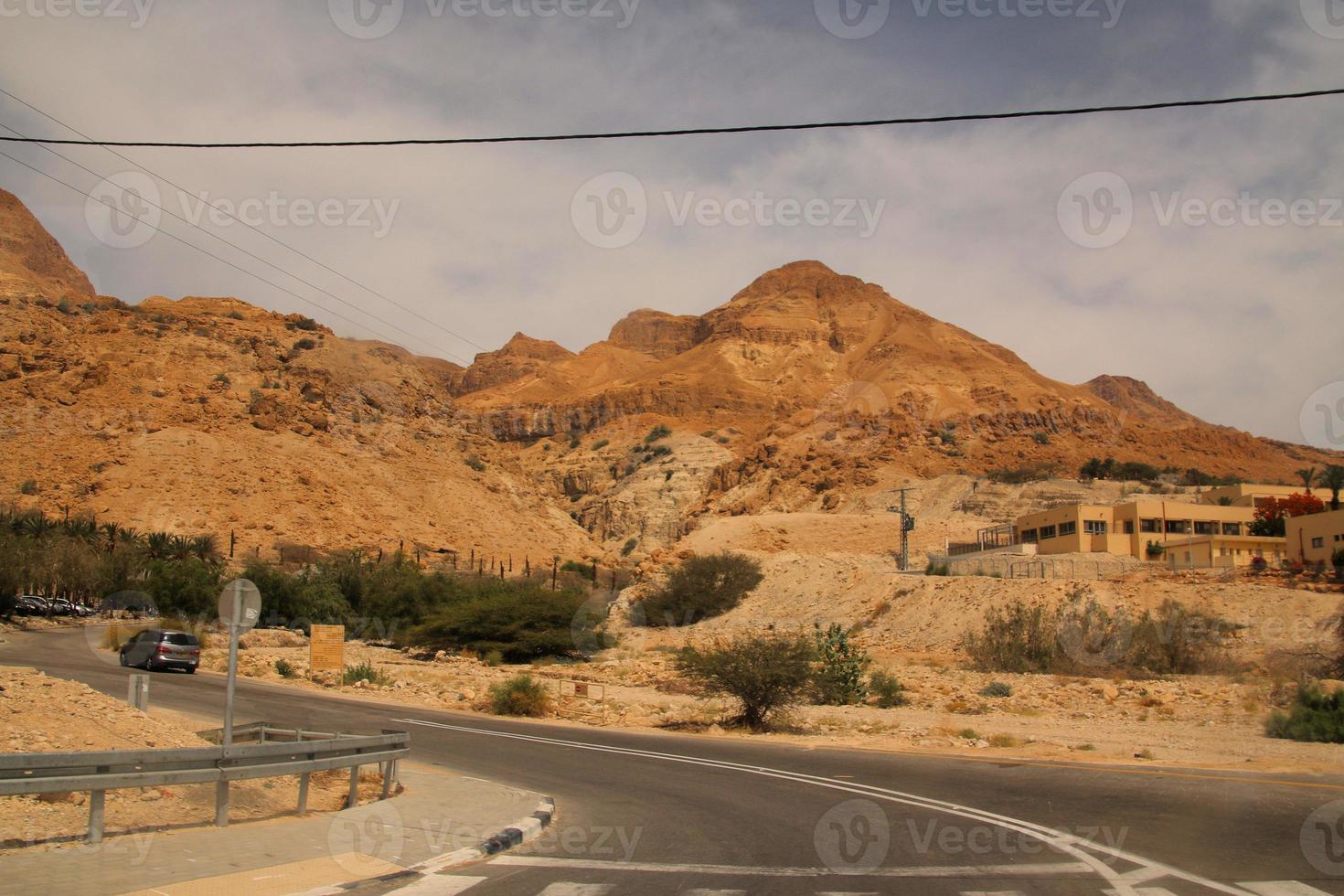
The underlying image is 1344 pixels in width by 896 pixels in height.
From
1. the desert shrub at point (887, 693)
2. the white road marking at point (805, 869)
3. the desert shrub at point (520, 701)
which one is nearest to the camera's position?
the white road marking at point (805, 869)

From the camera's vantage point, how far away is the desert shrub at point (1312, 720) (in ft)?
65.3

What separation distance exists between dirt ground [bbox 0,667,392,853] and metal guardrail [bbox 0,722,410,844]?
38cm

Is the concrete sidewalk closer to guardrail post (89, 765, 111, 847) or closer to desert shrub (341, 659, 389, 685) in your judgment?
guardrail post (89, 765, 111, 847)

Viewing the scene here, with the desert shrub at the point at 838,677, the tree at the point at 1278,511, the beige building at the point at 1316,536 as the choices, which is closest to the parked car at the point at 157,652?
the desert shrub at the point at 838,677

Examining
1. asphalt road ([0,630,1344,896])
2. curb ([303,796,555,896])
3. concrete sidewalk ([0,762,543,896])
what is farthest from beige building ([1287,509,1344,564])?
concrete sidewalk ([0,762,543,896])

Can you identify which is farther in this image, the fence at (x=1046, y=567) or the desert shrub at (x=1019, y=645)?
the fence at (x=1046, y=567)

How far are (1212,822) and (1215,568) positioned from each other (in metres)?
44.0

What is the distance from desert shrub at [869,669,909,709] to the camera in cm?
2906

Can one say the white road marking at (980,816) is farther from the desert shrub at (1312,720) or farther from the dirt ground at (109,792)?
the desert shrub at (1312,720)

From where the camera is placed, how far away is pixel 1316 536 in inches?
2080

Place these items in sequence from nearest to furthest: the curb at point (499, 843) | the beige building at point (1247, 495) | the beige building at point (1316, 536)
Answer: the curb at point (499, 843) → the beige building at point (1316, 536) → the beige building at point (1247, 495)

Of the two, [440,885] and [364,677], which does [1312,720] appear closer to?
[440,885]

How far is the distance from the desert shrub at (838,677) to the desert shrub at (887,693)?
1.11ft

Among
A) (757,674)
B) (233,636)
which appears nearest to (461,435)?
(757,674)
